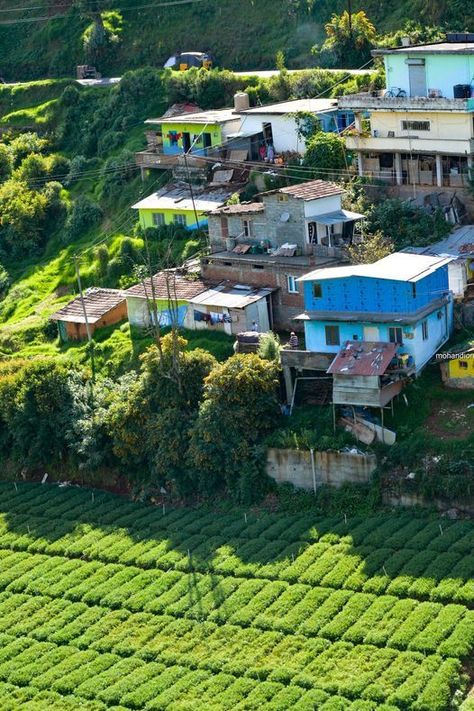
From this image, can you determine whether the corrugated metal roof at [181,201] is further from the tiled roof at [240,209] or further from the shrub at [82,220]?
the shrub at [82,220]

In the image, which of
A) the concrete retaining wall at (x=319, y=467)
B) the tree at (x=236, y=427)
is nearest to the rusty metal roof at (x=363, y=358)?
the tree at (x=236, y=427)

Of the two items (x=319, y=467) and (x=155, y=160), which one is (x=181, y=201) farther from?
(x=319, y=467)

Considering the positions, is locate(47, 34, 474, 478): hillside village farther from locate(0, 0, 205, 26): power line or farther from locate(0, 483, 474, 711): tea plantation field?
locate(0, 0, 205, 26): power line

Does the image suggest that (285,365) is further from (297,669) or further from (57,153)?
(57,153)

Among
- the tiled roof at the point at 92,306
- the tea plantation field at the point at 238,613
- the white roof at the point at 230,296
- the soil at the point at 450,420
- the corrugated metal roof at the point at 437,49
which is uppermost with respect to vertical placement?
the corrugated metal roof at the point at 437,49

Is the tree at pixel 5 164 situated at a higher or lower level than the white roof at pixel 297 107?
lower

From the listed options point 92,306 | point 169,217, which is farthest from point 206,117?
point 92,306

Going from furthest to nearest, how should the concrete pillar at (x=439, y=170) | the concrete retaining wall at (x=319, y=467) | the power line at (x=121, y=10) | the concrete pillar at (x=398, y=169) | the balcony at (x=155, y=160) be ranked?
the power line at (x=121, y=10), the balcony at (x=155, y=160), the concrete pillar at (x=398, y=169), the concrete pillar at (x=439, y=170), the concrete retaining wall at (x=319, y=467)
